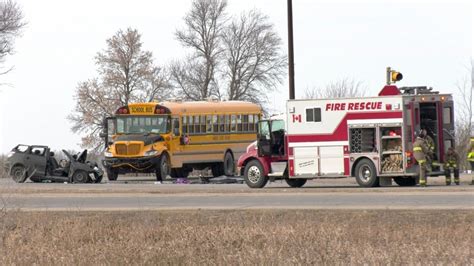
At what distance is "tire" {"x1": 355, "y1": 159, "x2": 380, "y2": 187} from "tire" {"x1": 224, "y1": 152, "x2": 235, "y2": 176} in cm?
1083

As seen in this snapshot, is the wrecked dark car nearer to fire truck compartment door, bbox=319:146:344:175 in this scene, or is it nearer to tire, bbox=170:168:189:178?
tire, bbox=170:168:189:178

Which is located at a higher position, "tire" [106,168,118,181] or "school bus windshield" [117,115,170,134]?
"school bus windshield" [117,115,170,134]

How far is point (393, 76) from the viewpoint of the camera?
26.5 meters

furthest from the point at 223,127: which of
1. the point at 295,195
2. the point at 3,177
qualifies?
the point at 295,195

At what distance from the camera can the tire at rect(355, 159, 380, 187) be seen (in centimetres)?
2544

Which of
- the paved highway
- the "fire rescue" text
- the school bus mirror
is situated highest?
the "fire rescue" text

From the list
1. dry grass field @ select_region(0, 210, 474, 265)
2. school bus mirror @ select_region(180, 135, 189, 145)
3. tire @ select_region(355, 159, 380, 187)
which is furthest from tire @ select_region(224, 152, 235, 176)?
dry grass field @ select_region(0, 210, 474, 265)

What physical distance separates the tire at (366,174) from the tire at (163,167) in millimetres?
9939

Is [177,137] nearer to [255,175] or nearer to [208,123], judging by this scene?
[208,123]

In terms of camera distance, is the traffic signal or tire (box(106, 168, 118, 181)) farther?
tire (box(106, 168, 118, 181))

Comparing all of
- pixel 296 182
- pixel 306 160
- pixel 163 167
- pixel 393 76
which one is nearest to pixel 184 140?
pixel 163 167

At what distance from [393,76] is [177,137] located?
10.4 metres

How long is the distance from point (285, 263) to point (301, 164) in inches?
618

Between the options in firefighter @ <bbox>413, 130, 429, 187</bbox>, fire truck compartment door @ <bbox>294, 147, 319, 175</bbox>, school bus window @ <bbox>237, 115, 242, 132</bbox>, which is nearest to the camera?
firefighter @ <bbox>413, 130, 429, 187</bbox>
